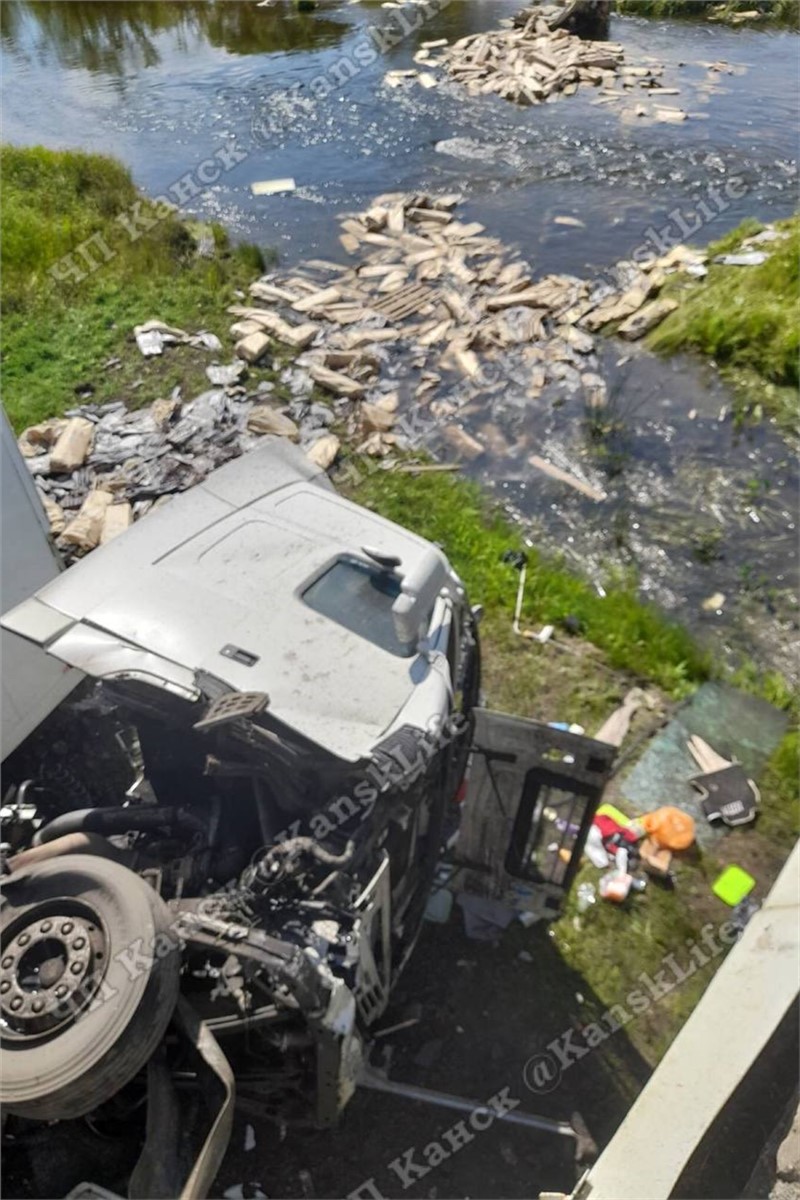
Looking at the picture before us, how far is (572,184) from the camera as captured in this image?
14.4m

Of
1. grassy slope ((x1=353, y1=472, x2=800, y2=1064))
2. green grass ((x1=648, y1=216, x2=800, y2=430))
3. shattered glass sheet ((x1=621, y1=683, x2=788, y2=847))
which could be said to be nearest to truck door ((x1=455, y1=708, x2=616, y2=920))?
grassy slope ((x1=353, y1=472, x2=800, y2=1064))

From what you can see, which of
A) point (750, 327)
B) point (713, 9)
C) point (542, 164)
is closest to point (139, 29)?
point (542, 164)

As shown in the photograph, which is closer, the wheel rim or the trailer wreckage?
the wheel rim

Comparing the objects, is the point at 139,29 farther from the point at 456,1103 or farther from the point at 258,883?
the point at 456,1103

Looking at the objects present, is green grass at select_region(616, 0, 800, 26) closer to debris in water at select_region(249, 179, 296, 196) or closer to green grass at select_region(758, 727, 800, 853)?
debris in water at select_region(249, 179, 296, 196)

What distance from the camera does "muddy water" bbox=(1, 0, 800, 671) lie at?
7.79m

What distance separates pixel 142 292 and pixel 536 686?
331 inches

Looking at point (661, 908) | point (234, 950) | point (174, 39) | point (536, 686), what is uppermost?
point (174, 39)

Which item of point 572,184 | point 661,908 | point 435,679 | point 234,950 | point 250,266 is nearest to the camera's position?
point 234,950

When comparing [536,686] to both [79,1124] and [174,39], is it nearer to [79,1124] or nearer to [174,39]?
[79,1124]

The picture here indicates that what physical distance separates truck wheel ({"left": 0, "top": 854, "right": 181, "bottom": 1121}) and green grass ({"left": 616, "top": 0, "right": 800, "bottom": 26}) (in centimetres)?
2751

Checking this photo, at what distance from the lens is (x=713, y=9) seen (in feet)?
74.2

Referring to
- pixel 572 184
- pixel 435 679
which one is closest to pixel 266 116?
pixel 572 184

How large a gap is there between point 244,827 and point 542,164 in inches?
594
